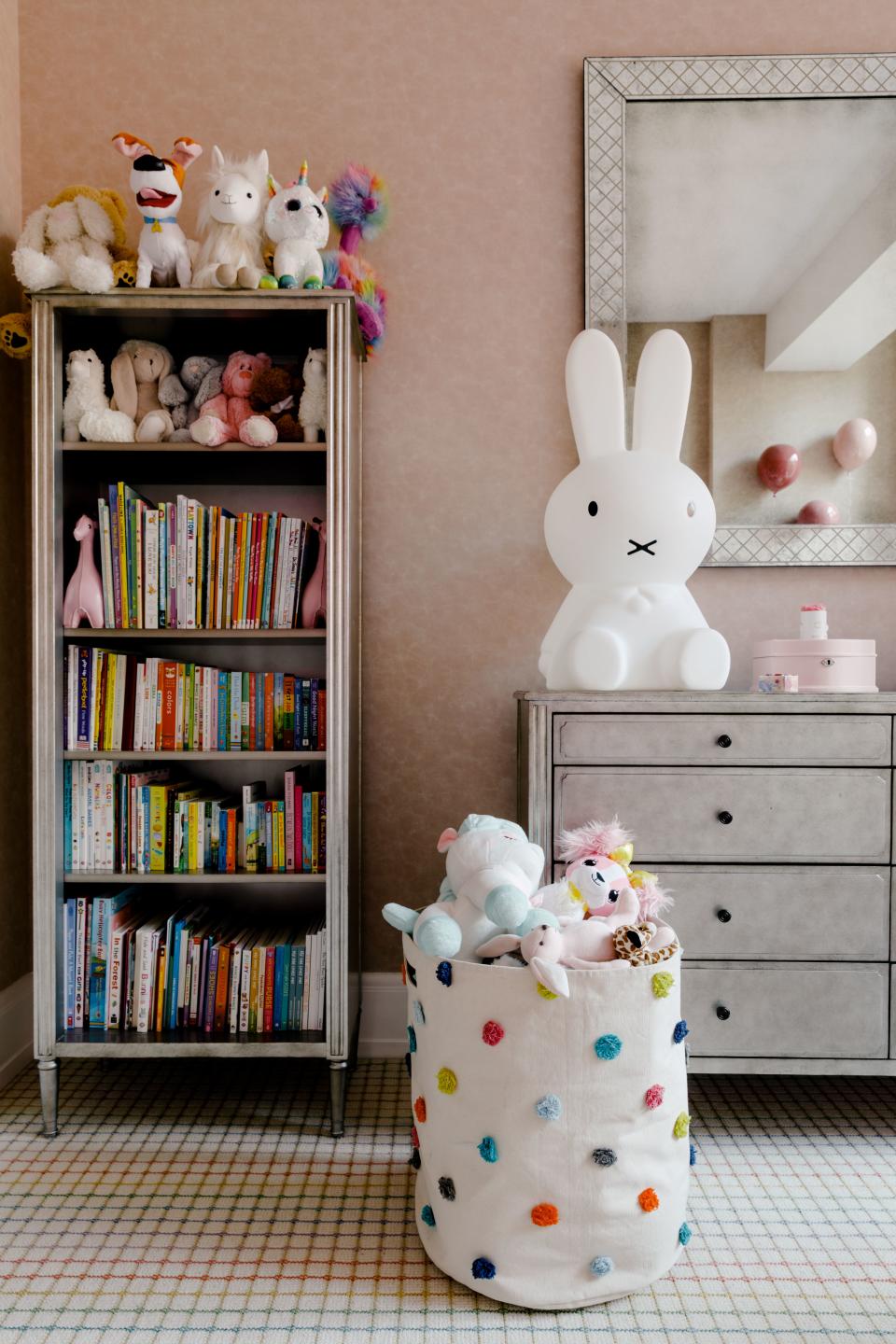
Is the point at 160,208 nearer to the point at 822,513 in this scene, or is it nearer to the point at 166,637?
the point at 166,637

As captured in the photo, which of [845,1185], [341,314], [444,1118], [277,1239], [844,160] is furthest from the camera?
[844,160]

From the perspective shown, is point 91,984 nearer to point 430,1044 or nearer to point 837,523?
point 430,1044

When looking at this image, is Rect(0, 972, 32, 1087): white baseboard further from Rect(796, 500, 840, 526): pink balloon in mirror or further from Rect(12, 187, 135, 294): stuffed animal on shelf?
Rect(796, 500, 840, 526): pink balloon in mirror

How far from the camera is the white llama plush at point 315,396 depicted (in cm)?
192

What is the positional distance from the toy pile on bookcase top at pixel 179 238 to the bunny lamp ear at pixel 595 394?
0.48 m

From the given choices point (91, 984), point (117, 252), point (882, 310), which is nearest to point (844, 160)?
point (882, 310)

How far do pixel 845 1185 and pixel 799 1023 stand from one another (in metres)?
0.28

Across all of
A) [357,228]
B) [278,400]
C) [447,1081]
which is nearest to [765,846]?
[447,1081]

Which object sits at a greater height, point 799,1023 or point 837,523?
point 837,523

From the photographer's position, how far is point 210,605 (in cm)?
191

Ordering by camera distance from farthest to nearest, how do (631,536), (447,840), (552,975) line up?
(631,536) → (447,840) → (552,975)

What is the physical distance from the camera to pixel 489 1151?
4.34 ft

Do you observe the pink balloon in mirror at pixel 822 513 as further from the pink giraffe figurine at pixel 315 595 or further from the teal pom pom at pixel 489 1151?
the teal pom pom at pixel 489 1151

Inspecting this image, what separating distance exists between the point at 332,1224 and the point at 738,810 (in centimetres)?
102
